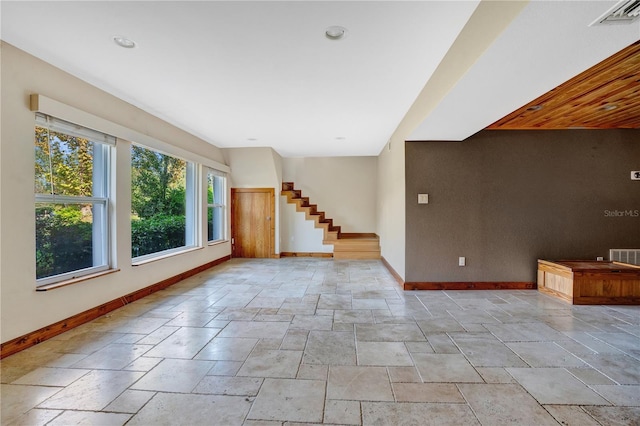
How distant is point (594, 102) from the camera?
350cm

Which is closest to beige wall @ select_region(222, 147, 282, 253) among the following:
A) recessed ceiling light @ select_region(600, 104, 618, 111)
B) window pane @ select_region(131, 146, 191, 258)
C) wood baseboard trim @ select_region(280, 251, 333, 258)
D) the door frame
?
the door frame

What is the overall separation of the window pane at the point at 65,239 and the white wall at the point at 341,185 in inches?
210

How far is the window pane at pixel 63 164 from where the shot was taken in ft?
9.57

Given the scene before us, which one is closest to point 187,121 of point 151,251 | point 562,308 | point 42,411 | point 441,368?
point 151,251

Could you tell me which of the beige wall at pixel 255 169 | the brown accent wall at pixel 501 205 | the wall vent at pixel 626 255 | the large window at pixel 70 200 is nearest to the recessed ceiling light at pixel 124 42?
the large window at pixel 70 200

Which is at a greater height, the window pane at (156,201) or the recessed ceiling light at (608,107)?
the recessed ceiling light at (608,107)

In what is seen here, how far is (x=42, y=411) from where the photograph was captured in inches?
71.4

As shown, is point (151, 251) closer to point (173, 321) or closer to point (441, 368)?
point (173, 321)

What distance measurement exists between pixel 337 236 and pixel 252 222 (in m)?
2.22

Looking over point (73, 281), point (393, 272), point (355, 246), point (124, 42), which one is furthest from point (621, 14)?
point (355, 246)

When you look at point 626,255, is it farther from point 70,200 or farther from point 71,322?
point 70,200

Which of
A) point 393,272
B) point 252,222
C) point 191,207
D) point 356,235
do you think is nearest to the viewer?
point 393,272

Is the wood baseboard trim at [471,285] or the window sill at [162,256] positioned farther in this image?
the wood baseboard trim at [471,285]

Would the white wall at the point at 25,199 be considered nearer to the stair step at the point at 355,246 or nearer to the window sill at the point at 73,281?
the window sill at the point at 73,281
